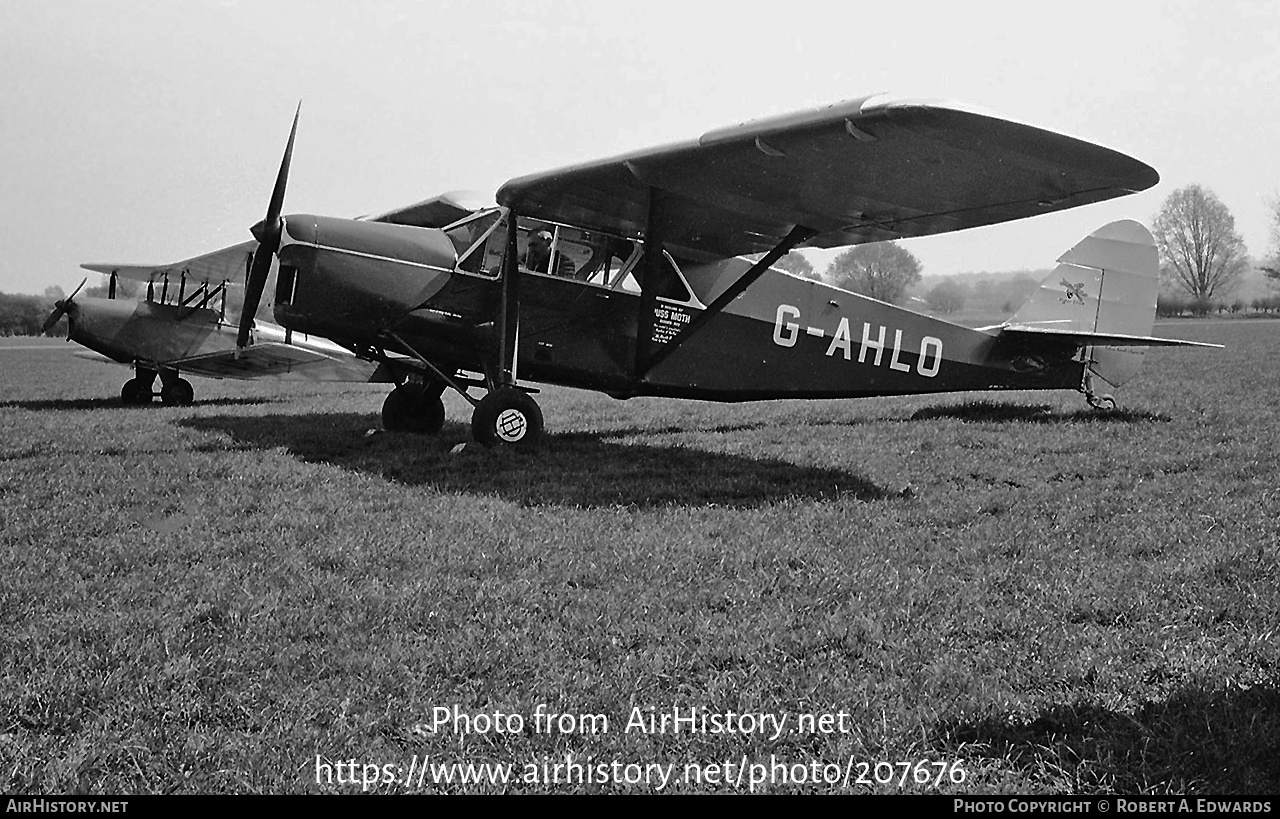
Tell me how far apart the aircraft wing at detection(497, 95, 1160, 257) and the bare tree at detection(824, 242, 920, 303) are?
2026 cm

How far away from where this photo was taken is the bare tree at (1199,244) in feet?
178

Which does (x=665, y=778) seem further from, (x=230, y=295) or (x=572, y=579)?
(x=230, y=295)

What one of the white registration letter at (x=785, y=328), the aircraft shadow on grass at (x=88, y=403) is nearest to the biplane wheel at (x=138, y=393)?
the aircraft shadow on grass at (x=88, y=403)

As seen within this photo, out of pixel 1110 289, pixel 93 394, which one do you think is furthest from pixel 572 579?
pixel 93 394

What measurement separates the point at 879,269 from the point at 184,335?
23469 mm

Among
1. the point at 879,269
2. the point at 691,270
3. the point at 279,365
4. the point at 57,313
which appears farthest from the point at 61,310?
the point at 879,269

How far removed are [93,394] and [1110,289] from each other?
56.5 feet

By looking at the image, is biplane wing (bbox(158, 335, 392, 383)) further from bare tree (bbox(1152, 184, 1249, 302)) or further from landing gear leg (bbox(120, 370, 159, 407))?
bare tree (bbox(1152, 184, 1249, 302))

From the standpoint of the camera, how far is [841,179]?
22.0 ft

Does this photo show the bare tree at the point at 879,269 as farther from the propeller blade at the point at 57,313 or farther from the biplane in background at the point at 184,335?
the propeller blade at the point at 57,313

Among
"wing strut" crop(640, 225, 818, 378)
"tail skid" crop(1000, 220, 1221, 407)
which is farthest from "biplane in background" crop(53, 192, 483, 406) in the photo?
"tail skid" crop(1000, 220, 1221, 407)

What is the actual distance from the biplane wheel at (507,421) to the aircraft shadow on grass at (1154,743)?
5.50 metres

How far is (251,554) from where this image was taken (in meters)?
4.46

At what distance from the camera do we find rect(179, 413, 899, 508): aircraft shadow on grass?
238 inches
